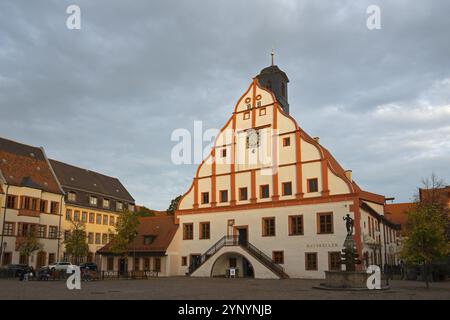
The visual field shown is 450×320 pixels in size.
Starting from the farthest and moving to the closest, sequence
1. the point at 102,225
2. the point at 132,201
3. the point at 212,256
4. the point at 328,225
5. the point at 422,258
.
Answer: the point at 132,201
the point at 102,225
the point at 212,256
the point at 328,225
the point at 422,258

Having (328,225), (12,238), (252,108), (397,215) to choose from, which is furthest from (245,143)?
(397,215)

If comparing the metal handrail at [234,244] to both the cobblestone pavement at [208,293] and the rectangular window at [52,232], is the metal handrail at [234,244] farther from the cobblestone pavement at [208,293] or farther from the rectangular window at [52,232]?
the rectangular window at [52,232]

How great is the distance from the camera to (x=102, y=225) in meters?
65.6

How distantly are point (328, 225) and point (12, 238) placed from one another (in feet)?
112

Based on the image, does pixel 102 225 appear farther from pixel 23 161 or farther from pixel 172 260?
pixel 172 260

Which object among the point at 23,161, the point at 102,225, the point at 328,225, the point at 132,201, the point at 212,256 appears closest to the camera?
the point at 328,225

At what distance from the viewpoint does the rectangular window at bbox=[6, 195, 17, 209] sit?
162 feet

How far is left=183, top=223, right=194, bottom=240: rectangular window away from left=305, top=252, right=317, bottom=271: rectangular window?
13707 millimetres

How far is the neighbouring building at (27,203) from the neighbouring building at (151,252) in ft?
26.6

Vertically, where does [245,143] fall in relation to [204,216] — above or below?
above

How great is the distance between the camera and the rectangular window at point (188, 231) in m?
47.0

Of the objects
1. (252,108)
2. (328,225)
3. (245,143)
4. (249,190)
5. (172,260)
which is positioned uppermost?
(252,108)

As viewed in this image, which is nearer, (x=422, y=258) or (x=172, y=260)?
(x=422, y=258)

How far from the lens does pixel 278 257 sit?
40.1m
